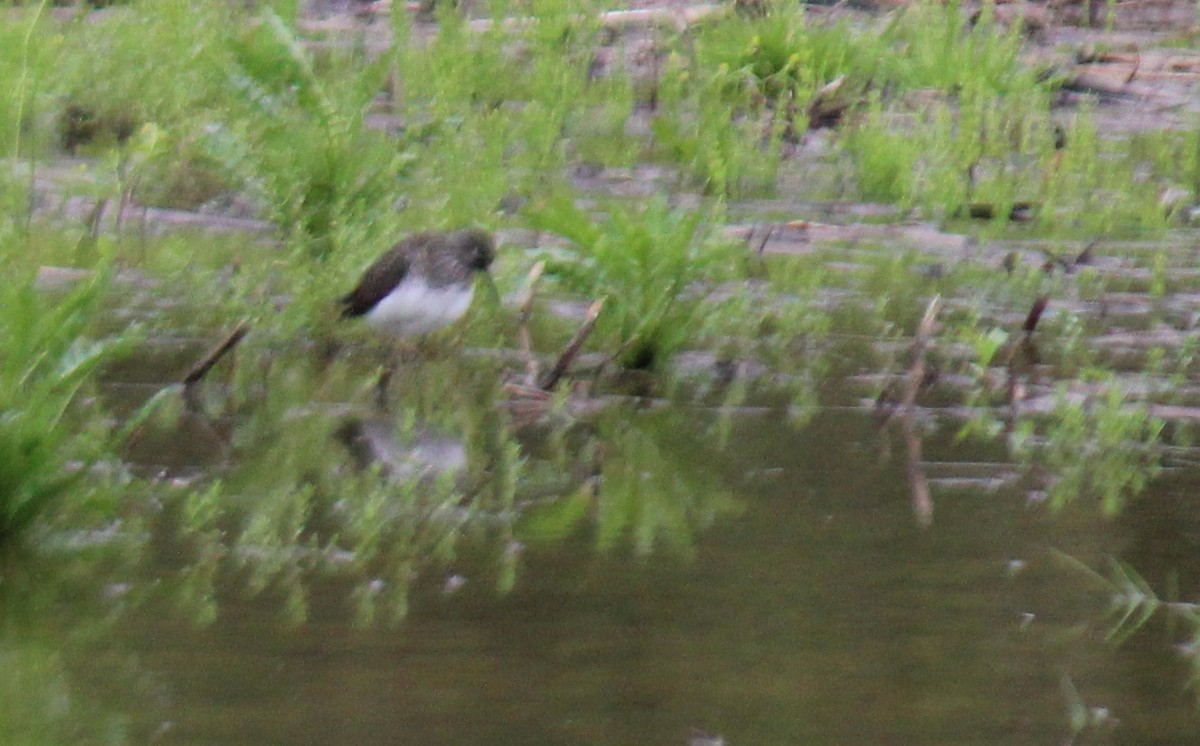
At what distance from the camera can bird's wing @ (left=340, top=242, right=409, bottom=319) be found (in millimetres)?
5848

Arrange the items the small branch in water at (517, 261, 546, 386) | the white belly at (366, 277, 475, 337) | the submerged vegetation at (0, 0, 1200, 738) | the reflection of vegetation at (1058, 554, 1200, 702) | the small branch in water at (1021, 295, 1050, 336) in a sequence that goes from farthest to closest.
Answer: the small branch in water at (1021, 295, 1050, 336) → the white belly at (366, 277, 475, 337) → the small branch in water at (517, 261, 546, 386) → the submerged vegetation at (0, 0, 1200, 738) → the reflection of vegetation at (1058, 554, 1200, 702)

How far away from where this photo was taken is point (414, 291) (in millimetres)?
5719

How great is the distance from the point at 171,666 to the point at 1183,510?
7.40 ft

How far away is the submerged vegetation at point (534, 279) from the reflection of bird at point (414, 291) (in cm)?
10

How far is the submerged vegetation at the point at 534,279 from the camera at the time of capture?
4148 mm

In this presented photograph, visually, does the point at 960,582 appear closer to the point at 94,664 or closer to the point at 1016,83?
the point at 94,664

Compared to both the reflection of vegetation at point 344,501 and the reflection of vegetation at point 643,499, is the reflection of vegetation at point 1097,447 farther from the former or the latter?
the reflection of vegetation at point 344,501

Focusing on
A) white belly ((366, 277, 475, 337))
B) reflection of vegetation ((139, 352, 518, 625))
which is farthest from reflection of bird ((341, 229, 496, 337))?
reflection of vegetation ((139, 352, 518, 625))

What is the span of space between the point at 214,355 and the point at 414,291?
682 mm

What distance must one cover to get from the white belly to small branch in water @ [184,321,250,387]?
1.95 ft

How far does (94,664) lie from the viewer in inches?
130

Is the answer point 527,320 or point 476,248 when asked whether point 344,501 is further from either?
point 476,248

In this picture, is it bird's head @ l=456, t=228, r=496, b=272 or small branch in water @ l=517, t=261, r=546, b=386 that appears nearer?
small branch in water @ l=517, t=261, r=546, b=386

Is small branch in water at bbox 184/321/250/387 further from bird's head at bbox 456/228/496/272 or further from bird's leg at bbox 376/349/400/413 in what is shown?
bird's head at bbox 456/228/496/272
